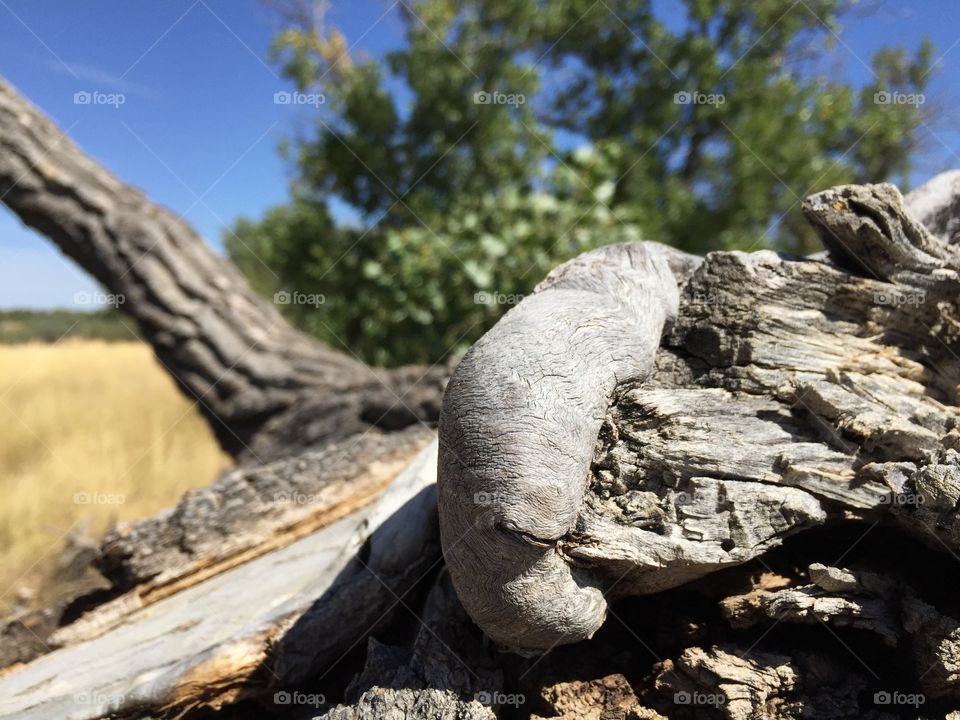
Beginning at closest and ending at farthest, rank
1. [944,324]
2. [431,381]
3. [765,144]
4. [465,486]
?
1. [465,486]
2. [944,324]
3. [431,381]
4. [765,144]

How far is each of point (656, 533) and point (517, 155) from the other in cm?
559

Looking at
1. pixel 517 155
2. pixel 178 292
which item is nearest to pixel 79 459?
pixel 178 292

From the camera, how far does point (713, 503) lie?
5.29 feet

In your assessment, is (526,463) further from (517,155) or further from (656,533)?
(517,155)

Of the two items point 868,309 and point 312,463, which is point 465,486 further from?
point 312,463

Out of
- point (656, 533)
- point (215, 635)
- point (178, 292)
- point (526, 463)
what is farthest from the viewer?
point (178, 292)

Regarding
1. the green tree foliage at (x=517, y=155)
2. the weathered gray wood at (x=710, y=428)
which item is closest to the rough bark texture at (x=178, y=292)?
the green tree foliage at (x=517, y=155)

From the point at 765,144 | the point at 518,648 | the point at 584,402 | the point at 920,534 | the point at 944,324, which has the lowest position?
the point at 518,648

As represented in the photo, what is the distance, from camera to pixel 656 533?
1.60 metres

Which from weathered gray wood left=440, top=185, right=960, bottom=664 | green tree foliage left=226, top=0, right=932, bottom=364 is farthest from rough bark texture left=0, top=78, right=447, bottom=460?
weathered gray wood left=440, top=185, right=960, bottom=664

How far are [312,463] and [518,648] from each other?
1.78 m

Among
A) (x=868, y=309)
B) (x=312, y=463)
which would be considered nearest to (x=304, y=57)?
(x=312, y=463)

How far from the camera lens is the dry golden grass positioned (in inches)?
195

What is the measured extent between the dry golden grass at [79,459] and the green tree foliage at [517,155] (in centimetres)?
207
